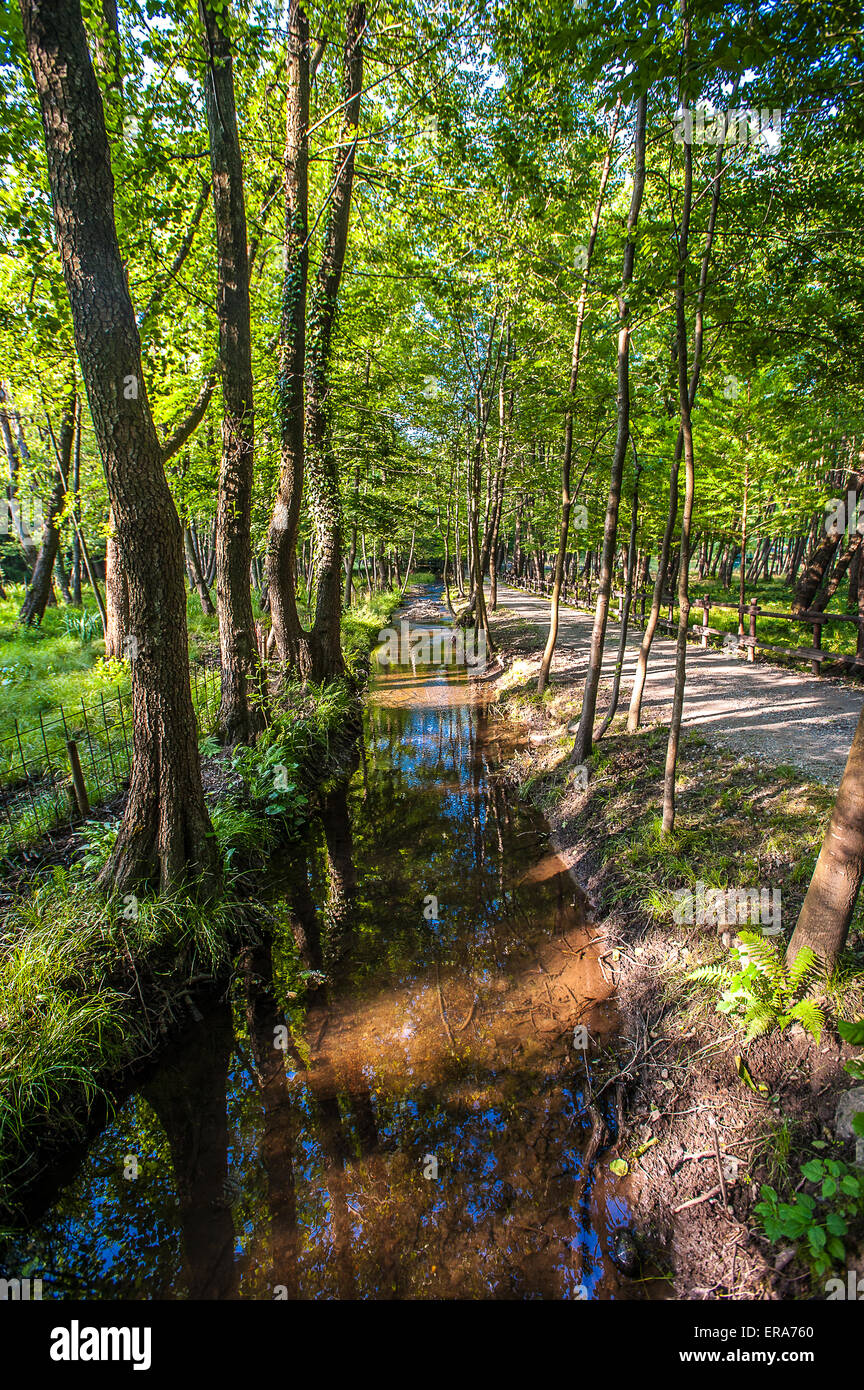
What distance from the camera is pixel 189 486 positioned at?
10695 millimetres

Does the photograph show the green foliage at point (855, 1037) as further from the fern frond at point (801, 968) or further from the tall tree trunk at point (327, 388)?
the tall tree trunk at point (327, 388)

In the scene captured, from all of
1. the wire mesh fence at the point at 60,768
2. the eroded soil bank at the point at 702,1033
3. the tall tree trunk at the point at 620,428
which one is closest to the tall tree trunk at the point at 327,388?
the wire mesh fence at the point at 60,768

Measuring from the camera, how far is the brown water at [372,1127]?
2955 millimetres

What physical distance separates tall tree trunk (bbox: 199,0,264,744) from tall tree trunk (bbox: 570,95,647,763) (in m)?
4.44

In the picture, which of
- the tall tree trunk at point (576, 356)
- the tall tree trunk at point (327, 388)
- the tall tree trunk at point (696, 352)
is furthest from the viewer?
the tall tree trunk at point (327, 388)

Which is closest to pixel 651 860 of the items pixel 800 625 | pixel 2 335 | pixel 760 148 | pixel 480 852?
pixel 480 852

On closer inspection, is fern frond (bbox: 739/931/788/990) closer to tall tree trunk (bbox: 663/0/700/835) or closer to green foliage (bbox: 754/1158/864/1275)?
green foliage (bbox: 754/1158/864/1275)

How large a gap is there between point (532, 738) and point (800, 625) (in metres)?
11.0

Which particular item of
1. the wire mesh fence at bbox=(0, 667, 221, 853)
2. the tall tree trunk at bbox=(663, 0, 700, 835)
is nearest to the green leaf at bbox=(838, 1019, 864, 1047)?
the tall tree trunk at bbox=(663, 0, 700, 835)

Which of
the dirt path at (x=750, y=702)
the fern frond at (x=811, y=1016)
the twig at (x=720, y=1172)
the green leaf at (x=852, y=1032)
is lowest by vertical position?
the twig at (x=720, y=1172)

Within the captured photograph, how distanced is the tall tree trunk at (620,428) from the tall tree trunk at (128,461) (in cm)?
416

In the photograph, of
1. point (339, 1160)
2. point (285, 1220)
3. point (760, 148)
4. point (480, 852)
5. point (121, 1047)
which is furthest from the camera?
point (480, 852)

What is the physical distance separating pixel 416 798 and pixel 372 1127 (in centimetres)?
528

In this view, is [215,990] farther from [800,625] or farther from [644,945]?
[800,625]
